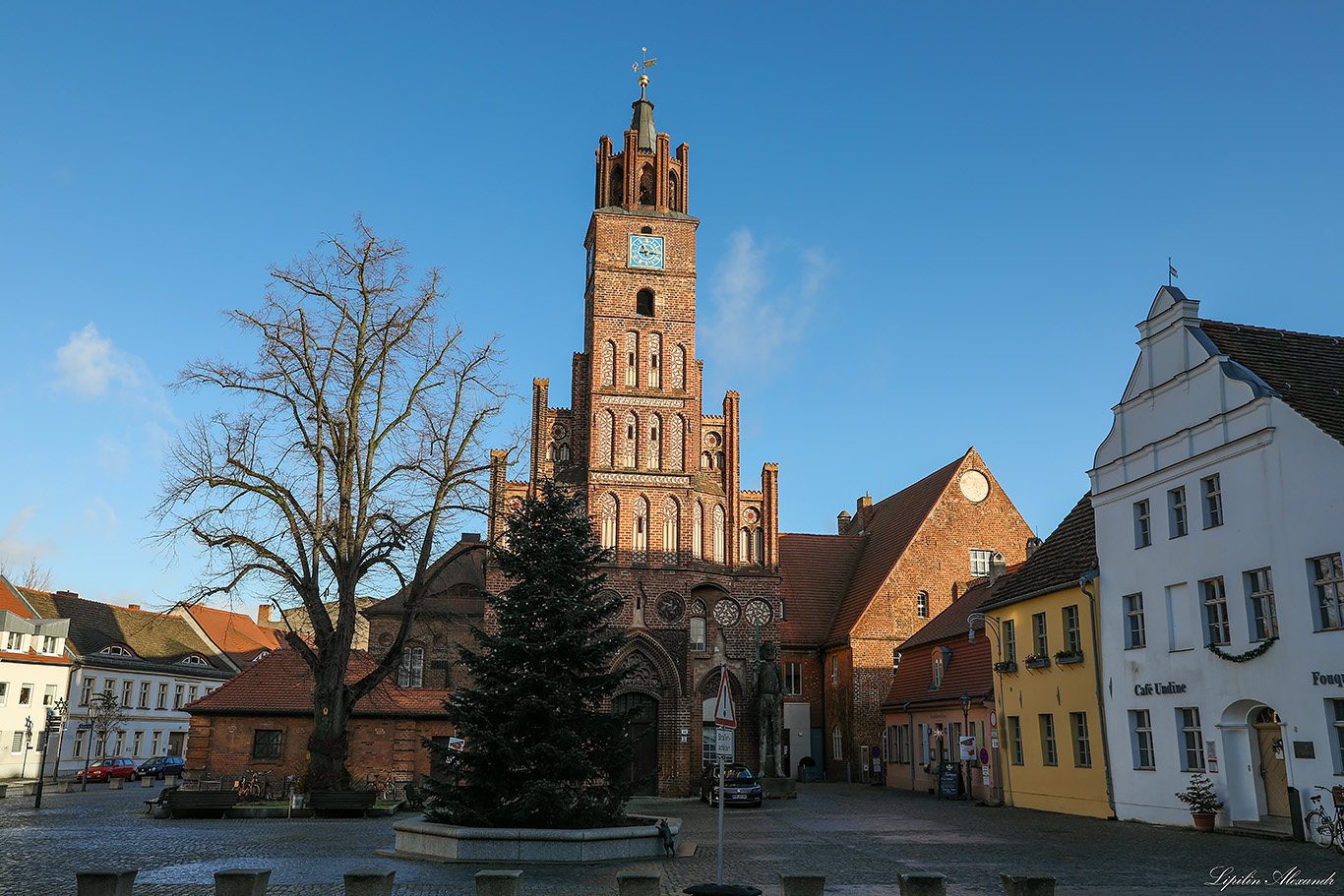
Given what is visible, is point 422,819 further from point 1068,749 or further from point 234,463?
point 1068,749

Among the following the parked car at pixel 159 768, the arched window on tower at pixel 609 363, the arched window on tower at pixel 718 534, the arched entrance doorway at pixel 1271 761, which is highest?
the arched window on tower at pixel 609 363

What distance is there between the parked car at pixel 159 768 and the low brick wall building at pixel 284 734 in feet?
61.4

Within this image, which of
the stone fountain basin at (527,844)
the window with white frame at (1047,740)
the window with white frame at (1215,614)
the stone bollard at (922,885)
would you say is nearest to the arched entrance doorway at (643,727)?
the window with white frame at (1047,740)

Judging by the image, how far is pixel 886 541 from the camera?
5284cm

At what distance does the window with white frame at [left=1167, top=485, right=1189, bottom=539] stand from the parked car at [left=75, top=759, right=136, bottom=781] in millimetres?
46402

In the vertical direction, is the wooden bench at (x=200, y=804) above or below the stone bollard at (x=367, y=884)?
below

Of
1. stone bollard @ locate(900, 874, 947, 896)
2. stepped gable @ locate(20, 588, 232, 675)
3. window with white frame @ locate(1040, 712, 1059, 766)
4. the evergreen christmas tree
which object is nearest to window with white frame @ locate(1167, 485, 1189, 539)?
window with white frame @ locate(1040, 712, 1059, 766)

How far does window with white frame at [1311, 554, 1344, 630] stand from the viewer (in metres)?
19.7

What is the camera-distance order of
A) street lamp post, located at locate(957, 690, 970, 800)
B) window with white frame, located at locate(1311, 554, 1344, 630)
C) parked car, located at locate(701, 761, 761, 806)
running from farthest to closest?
street lamp post, located at locate(957, 690, 970, 800), parked car, located at locate(701, 761, 761, 806), window with white frame, located at locate(1311, 554, 1344, 630)

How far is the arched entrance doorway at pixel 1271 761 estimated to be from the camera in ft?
70.5

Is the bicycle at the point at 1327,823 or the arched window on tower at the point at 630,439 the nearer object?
the bicycle at the point at 1327,823

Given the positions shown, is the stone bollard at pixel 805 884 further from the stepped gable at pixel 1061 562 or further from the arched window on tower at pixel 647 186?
the arched window on tower at pixel 647 186

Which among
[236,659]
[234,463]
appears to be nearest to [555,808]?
[234,463]

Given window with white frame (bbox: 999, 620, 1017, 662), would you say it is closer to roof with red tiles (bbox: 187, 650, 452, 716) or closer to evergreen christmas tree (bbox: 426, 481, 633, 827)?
evergreen christmas tree (bbox: 426, 481, 633, 827)
